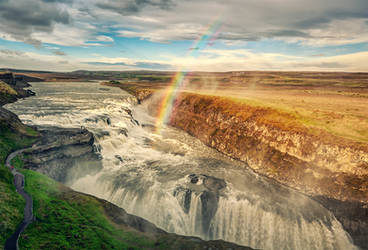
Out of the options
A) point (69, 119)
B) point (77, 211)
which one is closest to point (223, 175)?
point (77, 211)

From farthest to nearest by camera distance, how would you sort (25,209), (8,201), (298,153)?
(298,153), (25,209), (8,201)

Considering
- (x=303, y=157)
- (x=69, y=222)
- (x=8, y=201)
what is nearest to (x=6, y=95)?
(x=8, y=201)

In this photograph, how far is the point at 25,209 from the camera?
15.5 m

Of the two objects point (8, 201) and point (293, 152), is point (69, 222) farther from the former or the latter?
point (293, 152)

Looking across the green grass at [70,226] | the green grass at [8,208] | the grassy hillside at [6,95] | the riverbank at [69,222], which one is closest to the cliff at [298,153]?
the riverbank at [69,222]

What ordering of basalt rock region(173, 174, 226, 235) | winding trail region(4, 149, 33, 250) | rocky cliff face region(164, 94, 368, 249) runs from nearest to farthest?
winding trail region(4, 149, 33, 250)
basalt rock region(173, 174, 226, 235)
rocky cliff face region(164, 94, 368, 249)

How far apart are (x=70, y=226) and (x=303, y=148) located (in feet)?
100

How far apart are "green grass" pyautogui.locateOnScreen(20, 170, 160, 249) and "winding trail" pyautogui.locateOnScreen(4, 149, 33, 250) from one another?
32 centimetres

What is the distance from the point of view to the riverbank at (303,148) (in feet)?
79.2

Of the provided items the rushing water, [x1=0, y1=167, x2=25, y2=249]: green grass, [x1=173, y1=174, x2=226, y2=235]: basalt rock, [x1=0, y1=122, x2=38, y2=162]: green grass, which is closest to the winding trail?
[x1=0, y1=167, x2=25, y2=249]: green grass

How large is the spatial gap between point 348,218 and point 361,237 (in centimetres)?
197

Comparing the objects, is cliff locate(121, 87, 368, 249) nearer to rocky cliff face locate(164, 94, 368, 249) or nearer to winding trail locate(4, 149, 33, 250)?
rocky cliff face locate(164, 94, 368, 249)

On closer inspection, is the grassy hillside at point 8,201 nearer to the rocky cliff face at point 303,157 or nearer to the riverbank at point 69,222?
the riverbank at point 69,222

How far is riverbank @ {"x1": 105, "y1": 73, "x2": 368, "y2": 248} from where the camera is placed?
24141mm
